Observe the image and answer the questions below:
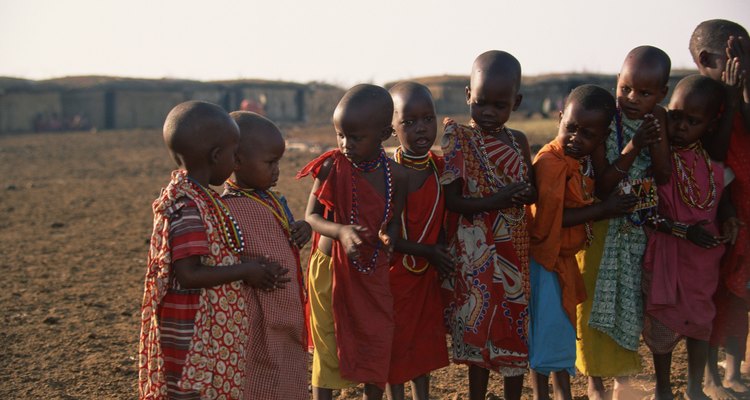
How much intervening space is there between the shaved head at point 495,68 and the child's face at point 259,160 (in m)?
0.99

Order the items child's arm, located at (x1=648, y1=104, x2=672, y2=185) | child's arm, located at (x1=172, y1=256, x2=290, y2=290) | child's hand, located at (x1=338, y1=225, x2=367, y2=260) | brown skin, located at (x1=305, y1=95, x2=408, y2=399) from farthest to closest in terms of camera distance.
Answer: child's arm, located at (x1=648, y1=104, x2=672, y2=185) < brown skin, located at (x1=305, y1=95, x2=408, y2=399) < child's hand, located at (x1=338, y1=225, x2=367, y2=260) < child's arm, located at (x1=172, y1=256, x2=290, y2=290)

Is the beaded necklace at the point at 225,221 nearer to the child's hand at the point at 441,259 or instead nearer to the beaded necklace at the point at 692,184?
the child's hand at the point at 441,259

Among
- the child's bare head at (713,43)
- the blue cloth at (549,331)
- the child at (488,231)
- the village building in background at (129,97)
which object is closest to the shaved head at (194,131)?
the child at (488,231)

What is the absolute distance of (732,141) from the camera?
369 cm

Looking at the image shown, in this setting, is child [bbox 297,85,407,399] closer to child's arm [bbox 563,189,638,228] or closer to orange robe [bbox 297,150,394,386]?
orange robe [bbox 297,150,394,386]

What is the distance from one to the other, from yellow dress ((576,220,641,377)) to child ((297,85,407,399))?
1044 millimetres

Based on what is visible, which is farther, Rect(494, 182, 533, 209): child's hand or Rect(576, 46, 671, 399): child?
Rect(576, 46, 671, 399): child

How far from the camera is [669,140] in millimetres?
3564

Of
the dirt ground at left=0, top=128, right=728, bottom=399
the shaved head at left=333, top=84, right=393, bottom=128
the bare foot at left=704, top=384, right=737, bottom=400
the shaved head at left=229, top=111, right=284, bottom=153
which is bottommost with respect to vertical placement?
the dirt ground at left=0, top=128, right=728, bottom=399

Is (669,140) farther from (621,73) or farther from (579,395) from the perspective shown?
(579,395)

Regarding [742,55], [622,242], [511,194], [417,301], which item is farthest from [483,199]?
[742,55]

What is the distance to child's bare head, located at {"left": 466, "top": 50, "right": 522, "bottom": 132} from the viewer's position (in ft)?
10.8

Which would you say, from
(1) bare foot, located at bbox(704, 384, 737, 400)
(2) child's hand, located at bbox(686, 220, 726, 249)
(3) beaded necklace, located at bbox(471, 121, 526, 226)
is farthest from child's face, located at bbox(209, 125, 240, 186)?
(1) bare foot, located at bbox(704, 384, 737, 400)

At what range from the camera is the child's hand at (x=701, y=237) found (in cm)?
346
